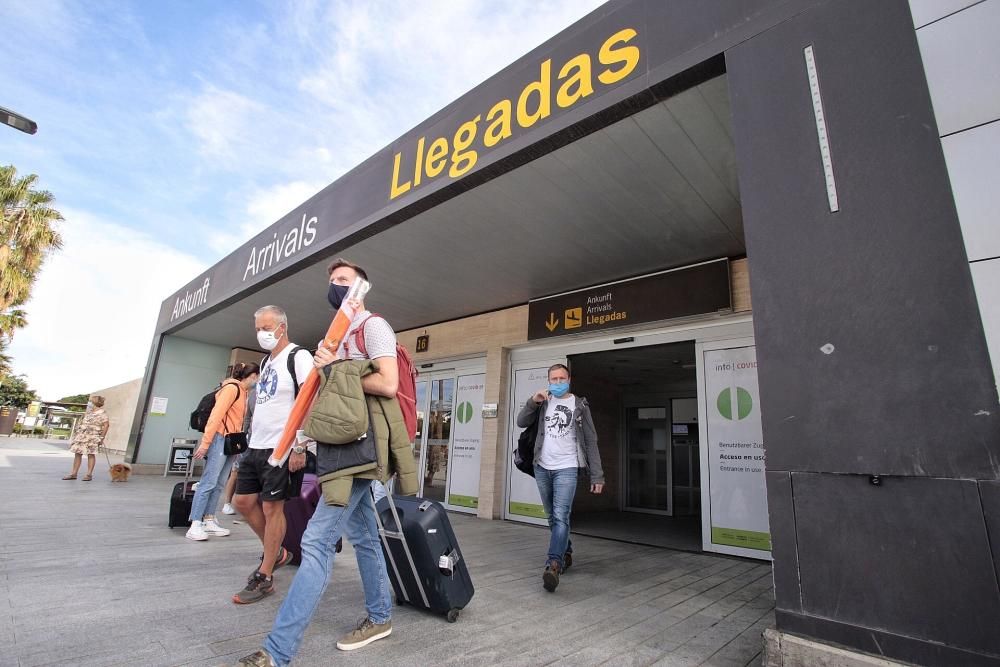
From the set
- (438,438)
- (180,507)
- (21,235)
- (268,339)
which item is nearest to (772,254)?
(268,339)

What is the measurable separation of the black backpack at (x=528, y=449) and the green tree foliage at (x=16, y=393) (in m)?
55.0

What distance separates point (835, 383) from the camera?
6.72ft

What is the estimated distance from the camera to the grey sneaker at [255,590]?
2793 millimetres

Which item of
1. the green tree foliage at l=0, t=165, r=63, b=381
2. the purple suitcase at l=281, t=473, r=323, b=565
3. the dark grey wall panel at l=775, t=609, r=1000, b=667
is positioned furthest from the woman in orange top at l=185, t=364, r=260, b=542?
the green tree foliage at l=0, t=165, r=63, b=381

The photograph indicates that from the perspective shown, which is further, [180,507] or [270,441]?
[180,507]

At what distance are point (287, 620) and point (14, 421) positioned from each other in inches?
1643

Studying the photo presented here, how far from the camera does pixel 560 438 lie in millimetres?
3949

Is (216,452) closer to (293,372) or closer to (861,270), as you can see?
(293,372)

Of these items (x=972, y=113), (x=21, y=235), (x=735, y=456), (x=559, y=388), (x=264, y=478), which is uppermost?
(x=21, y=235)

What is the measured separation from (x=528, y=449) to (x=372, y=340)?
2.39 m

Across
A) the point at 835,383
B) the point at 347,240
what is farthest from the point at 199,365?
the point at 835,383

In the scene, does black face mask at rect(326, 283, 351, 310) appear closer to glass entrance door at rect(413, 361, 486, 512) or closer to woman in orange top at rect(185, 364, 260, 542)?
woman in orange top at rect(185, 364, 260, 542)

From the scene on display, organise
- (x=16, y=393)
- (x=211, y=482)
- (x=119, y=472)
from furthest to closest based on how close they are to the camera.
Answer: (x=16, y=393)
(x=119, y=472)
(x=211, y=482)

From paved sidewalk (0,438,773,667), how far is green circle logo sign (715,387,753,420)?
4.95ft
